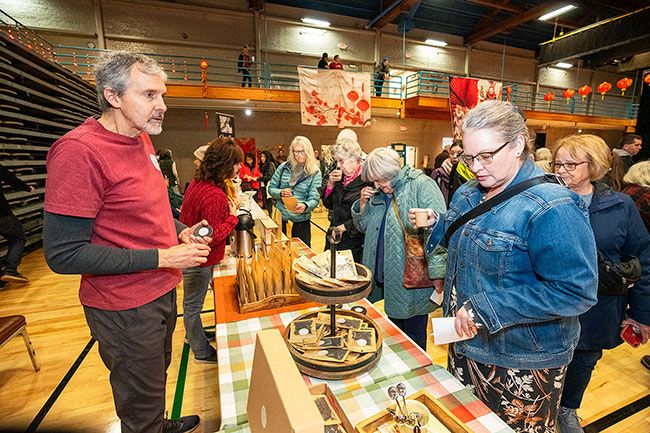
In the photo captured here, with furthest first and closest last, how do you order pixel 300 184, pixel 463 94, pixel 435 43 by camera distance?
pixel 435 43 → pixel 463 94 → pixel 300 184

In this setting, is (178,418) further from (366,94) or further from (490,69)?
(490,69)

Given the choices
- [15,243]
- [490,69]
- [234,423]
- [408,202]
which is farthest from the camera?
[490,69]

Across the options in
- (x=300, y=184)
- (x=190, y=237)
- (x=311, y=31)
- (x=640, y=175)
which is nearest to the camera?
(x=190, y=237)

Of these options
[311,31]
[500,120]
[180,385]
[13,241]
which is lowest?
[180,385]

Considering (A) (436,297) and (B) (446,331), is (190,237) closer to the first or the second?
(B) (446,331)

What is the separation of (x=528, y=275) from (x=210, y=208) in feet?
5.63

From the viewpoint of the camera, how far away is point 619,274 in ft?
5.15

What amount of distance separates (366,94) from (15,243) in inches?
313

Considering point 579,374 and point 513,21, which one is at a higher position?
point 513,21

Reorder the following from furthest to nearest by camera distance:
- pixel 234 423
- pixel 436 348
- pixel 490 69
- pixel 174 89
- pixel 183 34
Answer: pixel 490 69 < pixel 183 34 < pixel 174 89 < pixel 436 348 < pixel 234 423

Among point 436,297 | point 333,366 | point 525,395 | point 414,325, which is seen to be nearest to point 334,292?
point 333,366

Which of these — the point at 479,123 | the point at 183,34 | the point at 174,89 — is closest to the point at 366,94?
the point at 174,89

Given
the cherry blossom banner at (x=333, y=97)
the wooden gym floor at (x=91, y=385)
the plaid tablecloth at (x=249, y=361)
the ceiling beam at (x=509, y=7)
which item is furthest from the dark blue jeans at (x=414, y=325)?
the ceiling beam at (x=509, y=7)

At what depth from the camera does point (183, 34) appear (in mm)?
10227
